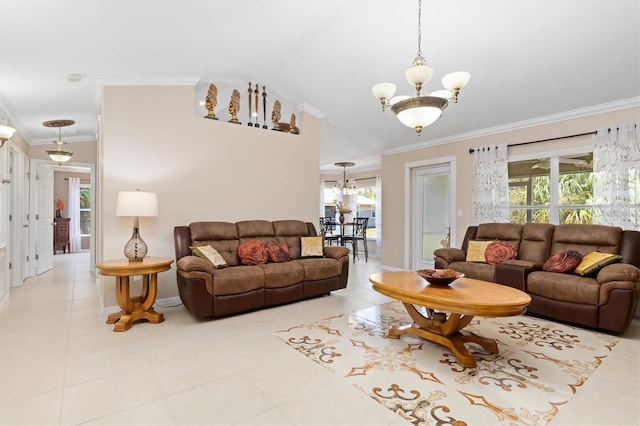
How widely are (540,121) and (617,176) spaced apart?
118 centimetres

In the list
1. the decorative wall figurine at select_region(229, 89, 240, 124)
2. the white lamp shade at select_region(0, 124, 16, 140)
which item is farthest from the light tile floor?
the decorative wall figurine at select_region(229, 89, 240, 124)

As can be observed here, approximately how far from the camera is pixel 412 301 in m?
2.58

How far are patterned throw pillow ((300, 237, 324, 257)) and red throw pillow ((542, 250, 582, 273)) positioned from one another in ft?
8.98

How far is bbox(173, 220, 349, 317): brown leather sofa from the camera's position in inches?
133

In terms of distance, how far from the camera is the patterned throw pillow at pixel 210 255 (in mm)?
3758

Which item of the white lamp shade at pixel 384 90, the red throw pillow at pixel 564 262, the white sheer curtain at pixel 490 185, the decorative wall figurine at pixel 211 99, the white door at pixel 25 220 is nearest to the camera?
the white lamp shade at pixel 384 90

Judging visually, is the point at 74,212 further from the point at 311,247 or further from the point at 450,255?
the point at 450,255

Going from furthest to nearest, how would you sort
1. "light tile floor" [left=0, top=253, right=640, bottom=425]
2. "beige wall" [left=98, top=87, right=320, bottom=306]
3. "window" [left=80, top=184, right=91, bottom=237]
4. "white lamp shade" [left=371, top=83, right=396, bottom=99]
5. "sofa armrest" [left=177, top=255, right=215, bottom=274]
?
"window" [left=80, top=184, right=91, bottom=237], "beige wall" [left=98, top=87, right=320, bottom=306], "sofa armrest" [left=177, top=255, right=215, bottom=274], "white lamp shade" [left=371, top=83, right=396, bottom=99], "light tile floor" [left=0, top=253, right=640, bottom=425]

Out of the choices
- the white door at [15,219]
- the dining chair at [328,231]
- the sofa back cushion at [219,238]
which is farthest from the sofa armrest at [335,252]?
the white door at [15,219]

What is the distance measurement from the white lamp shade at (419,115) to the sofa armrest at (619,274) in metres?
2.30

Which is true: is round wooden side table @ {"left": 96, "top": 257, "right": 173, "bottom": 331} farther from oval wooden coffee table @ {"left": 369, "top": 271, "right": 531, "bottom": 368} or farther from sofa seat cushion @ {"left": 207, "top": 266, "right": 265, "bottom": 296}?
Answer: oval wooden coffee table @ {"left": 369, "top": 271, "right": 531, "bottom": 368}

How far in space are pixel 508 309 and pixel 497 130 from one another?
3693mm

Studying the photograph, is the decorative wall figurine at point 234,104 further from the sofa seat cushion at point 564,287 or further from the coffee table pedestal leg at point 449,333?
the sofa seat cushion at point 564,287

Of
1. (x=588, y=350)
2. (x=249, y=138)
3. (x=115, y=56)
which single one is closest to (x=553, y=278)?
(x=588, y=350)
